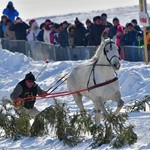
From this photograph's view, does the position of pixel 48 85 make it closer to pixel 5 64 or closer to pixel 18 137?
pixel 5 64

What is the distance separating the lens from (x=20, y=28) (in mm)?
23094

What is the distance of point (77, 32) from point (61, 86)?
1995 mm

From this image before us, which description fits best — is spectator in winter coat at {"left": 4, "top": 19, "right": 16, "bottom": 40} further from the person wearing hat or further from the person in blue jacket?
the person wearing hat

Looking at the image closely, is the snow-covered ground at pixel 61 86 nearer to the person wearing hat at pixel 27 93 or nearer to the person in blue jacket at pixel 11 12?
the person wearing hat at pixel 27 93

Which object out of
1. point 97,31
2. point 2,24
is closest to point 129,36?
point 97,31

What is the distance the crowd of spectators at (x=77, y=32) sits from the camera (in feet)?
60.7

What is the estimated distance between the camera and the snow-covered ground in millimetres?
11258

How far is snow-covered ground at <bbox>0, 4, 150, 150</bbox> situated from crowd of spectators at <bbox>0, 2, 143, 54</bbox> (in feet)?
2.15

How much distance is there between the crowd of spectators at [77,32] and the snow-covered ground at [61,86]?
654 mm

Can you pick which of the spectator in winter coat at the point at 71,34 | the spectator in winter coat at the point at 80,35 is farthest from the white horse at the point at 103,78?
the spectator in winter coat at the point at 71,34

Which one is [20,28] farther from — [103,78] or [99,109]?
[99,109]

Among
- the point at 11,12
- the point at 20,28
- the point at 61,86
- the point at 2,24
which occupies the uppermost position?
the point at 11,12

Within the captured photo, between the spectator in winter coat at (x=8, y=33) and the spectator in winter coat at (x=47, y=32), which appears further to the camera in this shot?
the spectator in winter coat at (x=8, y=33)

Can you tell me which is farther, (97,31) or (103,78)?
(97,31)
